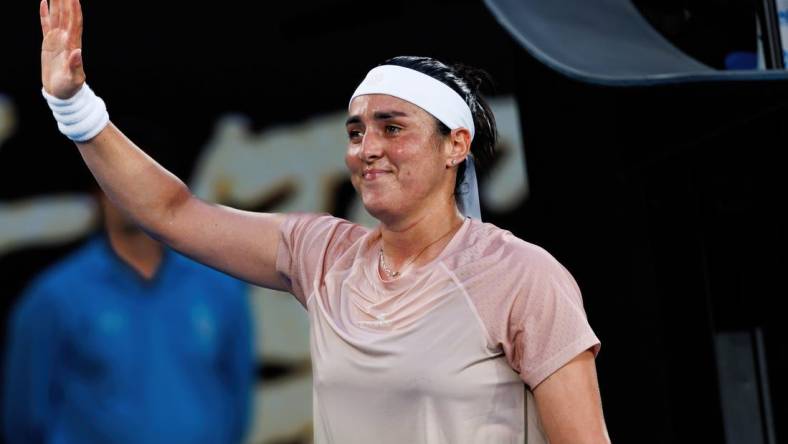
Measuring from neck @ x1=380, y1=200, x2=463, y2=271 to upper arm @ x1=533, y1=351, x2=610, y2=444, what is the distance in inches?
13.2

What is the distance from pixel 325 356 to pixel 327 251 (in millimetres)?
232

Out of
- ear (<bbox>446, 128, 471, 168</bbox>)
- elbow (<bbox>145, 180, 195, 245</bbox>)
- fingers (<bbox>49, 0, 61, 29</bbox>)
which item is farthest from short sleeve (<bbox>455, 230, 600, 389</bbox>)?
fingers (<bbox>49, 0, 61, 29</bbox>)

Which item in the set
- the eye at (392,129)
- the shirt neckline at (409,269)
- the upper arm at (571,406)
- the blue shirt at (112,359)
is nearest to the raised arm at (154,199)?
the shirt neckline at (409,269)

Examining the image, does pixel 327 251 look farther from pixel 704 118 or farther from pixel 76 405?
pixel 704 118

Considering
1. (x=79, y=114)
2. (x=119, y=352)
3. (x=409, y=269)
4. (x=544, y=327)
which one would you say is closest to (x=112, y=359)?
(x=119, y=352)

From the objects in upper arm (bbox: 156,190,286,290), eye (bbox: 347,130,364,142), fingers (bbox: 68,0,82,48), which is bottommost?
upper arm (bbox: 156,190,286,290)

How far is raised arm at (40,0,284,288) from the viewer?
2166mm

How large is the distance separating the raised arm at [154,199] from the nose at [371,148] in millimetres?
251

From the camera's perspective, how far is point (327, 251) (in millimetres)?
2273

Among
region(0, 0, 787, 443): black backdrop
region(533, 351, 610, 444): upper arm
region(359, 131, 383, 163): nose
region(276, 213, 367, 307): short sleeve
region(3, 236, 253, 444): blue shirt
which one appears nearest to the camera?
region(533, 351, 610, 444): upper arm

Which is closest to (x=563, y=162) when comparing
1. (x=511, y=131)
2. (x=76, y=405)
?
(x=511, y=131)

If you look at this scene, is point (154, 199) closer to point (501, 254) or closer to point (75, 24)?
point (75, 24)

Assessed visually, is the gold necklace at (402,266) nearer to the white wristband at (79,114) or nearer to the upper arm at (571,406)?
the upper arm at (571,406)

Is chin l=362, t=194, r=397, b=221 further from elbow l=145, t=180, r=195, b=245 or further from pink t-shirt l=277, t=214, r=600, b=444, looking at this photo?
elbow l=145, t=180, r=195, b=245
